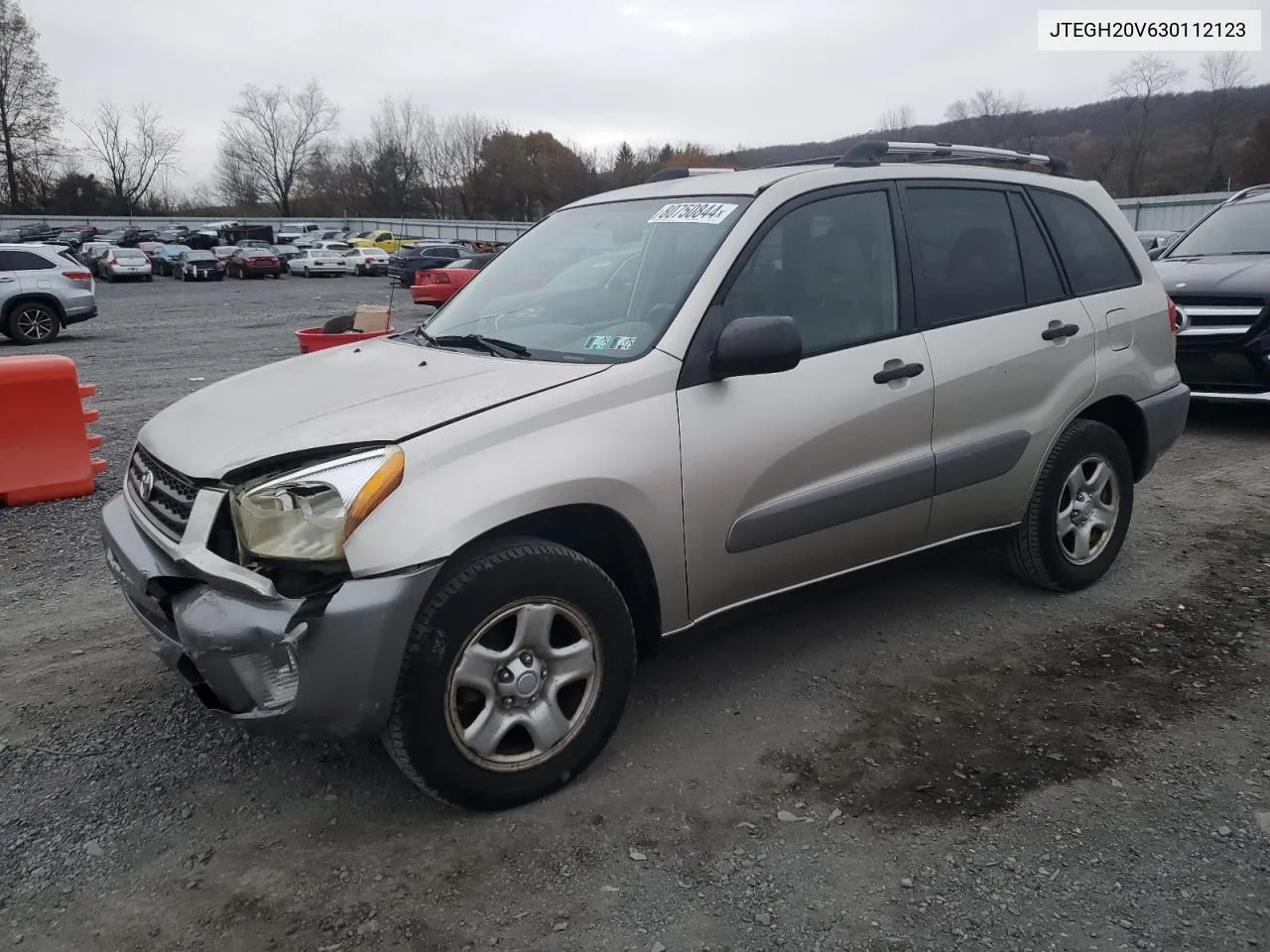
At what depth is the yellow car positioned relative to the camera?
48281 millimetres

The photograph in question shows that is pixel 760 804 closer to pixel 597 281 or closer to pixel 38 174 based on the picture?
pixel 597 281

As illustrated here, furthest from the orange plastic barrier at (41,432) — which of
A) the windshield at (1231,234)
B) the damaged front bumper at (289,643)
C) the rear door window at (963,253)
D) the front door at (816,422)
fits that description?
the windshield at (1231,234)

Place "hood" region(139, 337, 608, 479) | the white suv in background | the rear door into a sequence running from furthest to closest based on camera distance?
the white suv in background → the rear door → "hood" region(139, 337, 608, 479)

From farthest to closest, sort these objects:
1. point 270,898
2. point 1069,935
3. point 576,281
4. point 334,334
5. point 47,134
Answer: point 47,134, point 334,334, point 576,281, point 270,898, point 1069,935

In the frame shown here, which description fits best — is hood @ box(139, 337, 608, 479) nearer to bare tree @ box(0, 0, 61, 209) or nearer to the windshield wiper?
the windshield wiper

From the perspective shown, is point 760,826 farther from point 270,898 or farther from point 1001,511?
point 1001,511

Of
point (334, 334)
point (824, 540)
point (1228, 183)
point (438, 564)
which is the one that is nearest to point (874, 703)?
point (824, 540)

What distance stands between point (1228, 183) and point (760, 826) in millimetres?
64758

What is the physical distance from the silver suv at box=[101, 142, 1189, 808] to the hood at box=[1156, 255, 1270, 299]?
3.79 meters

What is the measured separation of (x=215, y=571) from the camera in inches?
103

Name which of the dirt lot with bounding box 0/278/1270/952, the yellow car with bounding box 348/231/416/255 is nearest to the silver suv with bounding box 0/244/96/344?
the dirt lot with bounding box 0/278/1270/952

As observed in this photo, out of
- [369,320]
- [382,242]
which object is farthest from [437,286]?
[382,242]

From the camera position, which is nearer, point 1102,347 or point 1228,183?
point 1102,347

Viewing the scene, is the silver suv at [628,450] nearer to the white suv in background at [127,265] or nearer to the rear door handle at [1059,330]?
the rear door handle at [1059,330]
